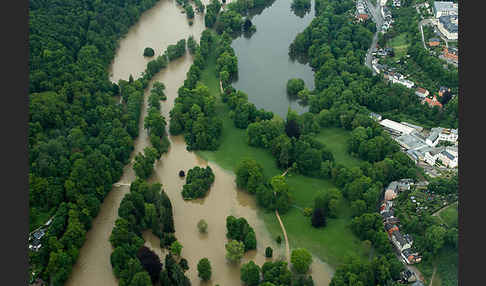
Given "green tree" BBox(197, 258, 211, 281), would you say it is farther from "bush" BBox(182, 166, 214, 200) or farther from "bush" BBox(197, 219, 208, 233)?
"bush" BBox(182, 166, 214, 200)

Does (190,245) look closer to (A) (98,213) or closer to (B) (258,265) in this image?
(B) (258,265)

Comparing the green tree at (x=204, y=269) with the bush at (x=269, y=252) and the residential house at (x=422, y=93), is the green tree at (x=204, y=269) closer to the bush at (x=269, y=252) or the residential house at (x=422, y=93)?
the bush at (x=269, y=252)

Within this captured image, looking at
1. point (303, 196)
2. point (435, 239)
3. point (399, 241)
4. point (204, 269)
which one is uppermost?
point (303, 196)

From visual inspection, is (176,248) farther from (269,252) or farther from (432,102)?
(432,102)

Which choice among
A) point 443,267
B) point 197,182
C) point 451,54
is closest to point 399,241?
point 443,267

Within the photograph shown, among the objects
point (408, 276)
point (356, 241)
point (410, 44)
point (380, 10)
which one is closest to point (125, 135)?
point (356, 241)

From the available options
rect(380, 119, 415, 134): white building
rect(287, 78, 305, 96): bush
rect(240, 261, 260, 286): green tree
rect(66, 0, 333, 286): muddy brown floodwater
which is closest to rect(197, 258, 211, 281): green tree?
rect(66, 0, 333, 286): muddy brown floodwater
